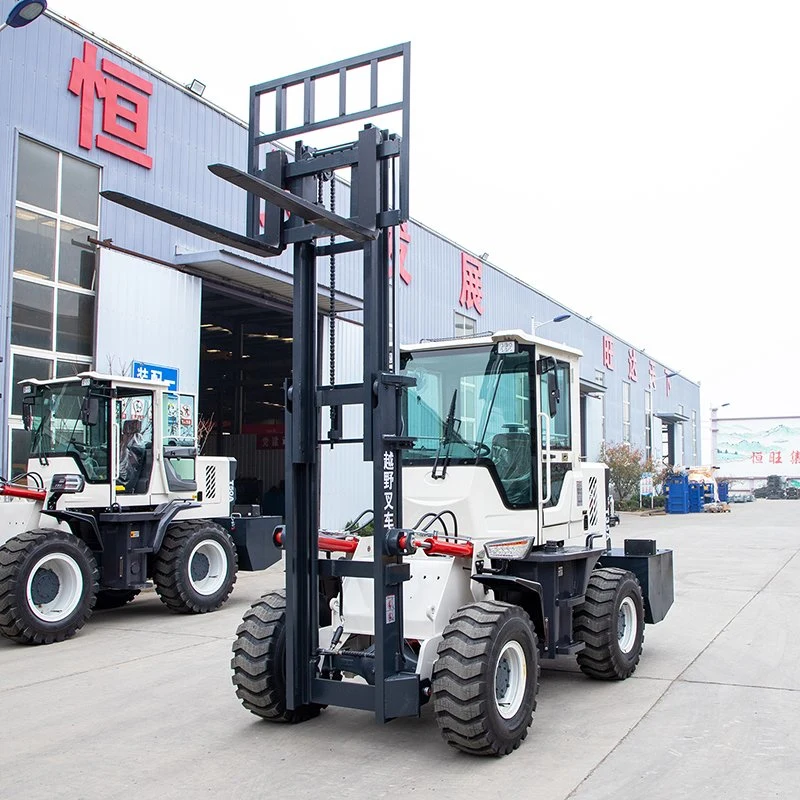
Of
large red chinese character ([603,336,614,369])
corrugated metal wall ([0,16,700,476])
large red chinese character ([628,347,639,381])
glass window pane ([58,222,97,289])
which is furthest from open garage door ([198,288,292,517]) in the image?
large red chinese character ([628,347,639,381])

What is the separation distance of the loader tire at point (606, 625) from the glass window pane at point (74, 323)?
35.1 feet

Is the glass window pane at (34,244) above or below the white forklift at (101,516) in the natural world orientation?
above

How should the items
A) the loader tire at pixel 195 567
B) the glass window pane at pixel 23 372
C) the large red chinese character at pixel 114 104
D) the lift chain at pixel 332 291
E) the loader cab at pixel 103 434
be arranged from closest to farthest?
1. the lift chain at pixel 332 291
2. the loader cab at pixel 103 434
3. the loader tire at pixel 195 567
4. the glass window pane at pixel 23 372
5. the large red chinese character at pixel 114 104

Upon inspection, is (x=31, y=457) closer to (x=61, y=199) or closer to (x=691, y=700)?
(x=61, y=199)

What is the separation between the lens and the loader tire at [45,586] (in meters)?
9.34

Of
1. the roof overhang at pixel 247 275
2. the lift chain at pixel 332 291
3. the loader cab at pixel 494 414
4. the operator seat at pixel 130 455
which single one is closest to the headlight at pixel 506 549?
A: the loader cab at pixel 494 414

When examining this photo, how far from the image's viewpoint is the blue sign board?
15.9 metres

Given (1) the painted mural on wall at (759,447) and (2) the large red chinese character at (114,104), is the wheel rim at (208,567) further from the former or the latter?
(1) the painted mural on wall at (759,447)

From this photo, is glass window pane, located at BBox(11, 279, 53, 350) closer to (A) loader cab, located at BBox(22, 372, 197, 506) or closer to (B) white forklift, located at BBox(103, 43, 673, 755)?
(A) loader cab, located at BBox(22, 372, 197, 506)

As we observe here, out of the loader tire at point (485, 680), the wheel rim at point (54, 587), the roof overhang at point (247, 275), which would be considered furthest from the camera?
the roof overhang at point (247, 275)

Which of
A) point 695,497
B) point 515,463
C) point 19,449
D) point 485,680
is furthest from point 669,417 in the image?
point 485,680

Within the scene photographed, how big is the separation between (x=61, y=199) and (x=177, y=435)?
4613 millimetres

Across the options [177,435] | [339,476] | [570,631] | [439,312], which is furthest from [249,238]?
[439,312]

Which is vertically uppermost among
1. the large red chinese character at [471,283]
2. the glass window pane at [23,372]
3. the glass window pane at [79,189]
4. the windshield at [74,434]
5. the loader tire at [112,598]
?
the large red chinese character at [471,283]
